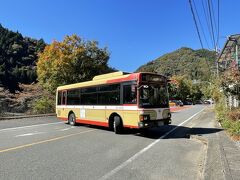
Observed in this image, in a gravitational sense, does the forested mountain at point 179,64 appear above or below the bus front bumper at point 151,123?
above

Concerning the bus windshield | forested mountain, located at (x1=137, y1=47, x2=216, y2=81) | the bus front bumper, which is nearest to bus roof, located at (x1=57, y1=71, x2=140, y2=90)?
the bus windshield

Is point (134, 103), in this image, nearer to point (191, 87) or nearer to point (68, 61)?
point (68, 61)

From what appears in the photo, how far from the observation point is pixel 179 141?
1221cm

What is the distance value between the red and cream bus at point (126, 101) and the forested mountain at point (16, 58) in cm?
4712

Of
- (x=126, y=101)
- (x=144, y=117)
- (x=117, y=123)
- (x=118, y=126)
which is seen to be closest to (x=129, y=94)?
(x=126, y=101)

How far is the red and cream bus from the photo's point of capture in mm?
13266

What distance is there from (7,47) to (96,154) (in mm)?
73780

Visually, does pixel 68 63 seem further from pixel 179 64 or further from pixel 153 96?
pixel 179 64

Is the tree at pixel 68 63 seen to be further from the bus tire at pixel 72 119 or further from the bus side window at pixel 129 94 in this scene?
the bus side window at pixel 129 94

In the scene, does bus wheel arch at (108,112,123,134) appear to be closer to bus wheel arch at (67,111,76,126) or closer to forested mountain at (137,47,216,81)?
bus wheel arch at (67,111,76,126)

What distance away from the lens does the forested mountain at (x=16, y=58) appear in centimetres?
6569

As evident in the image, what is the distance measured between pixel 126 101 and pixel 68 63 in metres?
21.4

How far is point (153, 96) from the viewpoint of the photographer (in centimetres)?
1377

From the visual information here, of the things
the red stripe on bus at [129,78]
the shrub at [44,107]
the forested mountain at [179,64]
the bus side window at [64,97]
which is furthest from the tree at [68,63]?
the forested mountain at [179,64]
